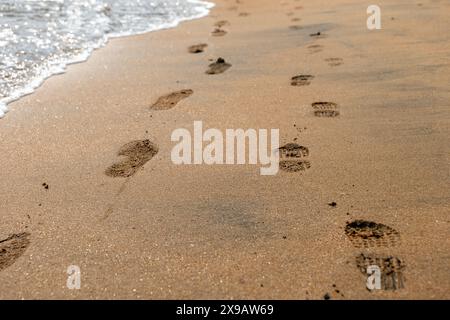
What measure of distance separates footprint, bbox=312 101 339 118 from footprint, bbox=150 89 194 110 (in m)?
1.26

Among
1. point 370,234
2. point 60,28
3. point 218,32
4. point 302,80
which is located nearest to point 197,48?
point 218,32

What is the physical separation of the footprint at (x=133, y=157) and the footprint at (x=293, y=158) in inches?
38.8

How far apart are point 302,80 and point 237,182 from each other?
181cm

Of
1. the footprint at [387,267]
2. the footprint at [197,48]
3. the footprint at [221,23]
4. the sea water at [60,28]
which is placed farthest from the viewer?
the footprint at [221,23]

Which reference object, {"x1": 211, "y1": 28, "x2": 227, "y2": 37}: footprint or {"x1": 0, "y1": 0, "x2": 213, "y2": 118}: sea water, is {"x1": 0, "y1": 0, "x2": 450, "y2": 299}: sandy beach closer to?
{"x1": 0, "y1": 0, "x2": 213, "y2": 118}: sea water

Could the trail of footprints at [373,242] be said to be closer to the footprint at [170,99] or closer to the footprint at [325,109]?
the footprint at [325,109]

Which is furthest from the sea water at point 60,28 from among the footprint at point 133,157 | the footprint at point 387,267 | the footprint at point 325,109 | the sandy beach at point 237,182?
the footprint at point 387,267

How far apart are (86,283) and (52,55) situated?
3902mm

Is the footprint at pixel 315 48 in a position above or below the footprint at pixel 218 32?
below

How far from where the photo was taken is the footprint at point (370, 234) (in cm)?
219

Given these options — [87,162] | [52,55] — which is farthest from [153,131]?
[52,55]

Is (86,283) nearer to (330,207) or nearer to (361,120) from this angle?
(330,207)

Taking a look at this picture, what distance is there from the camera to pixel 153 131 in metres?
3.36

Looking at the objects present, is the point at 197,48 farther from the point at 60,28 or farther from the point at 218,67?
the point at 60,28
